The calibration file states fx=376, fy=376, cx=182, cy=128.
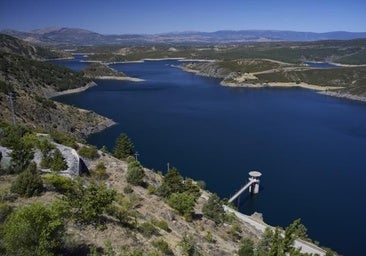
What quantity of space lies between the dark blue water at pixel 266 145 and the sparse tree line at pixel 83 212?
19.1m

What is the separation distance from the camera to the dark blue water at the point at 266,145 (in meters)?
52.8

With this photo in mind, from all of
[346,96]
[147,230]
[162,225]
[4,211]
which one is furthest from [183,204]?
[346,96]

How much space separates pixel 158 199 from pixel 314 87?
521ft

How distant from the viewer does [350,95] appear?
510ft

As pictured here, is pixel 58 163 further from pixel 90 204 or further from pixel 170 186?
pixel 170 186

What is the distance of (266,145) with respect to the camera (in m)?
81.2

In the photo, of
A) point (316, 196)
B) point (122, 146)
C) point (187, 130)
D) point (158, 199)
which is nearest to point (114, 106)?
point (187, 130)

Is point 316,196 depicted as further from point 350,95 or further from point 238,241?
point 350,95

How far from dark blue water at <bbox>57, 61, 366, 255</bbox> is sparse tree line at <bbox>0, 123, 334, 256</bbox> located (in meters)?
19.1

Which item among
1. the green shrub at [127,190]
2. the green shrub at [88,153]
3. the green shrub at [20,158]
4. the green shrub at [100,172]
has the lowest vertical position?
the green shrub at [127,190]

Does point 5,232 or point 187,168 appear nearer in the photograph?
point 5,232

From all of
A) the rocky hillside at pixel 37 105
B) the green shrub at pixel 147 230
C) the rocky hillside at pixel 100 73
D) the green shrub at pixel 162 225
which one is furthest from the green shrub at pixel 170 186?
the rocky hillside at pixel 100 73

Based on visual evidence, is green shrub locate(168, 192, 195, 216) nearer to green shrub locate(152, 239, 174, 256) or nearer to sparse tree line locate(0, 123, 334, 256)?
sparse tree line locate(0, 123, 334, 256)

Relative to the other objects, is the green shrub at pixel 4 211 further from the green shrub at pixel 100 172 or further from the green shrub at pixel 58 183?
the green shrub at pixel 100 172
